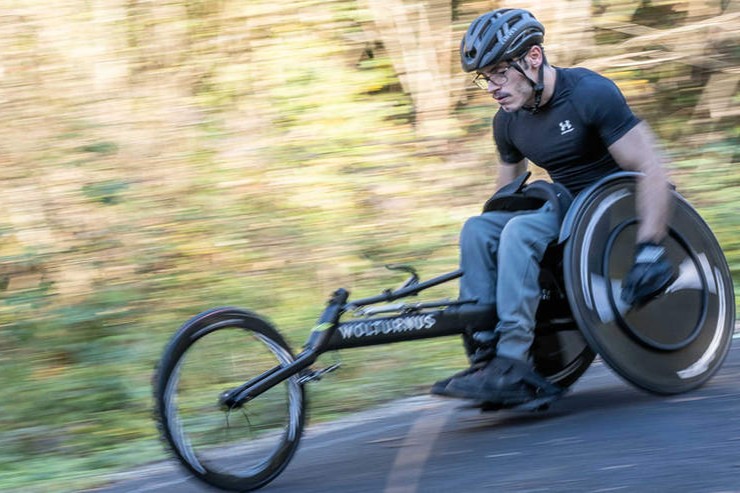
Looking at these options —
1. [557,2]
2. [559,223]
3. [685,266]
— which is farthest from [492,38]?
[557,2]

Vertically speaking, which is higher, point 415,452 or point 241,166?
point 415,452

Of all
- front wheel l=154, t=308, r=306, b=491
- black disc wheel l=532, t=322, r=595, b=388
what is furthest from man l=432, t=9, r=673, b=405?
front wheel l=154, t=308, r=306, b=491

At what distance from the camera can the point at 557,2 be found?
1020cm

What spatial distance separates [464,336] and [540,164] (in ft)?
3.08

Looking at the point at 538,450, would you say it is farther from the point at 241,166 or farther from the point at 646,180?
the point at 241,166

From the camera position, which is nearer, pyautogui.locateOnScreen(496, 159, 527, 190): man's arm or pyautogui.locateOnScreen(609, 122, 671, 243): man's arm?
pyautogui.locateOnScreen(609, 122, 671, 243): man's arm

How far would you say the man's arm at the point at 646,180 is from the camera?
4.62 metres

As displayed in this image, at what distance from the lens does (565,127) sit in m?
4.81

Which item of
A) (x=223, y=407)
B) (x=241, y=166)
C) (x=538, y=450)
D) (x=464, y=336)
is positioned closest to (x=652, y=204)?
(x=464, y=336)

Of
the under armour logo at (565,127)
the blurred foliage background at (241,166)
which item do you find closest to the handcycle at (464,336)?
the under armour logo at (565,127)

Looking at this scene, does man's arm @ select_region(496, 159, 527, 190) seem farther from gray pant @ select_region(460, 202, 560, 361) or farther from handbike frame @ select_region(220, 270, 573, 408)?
handbike frame @ select_region(220, 270, 573, 408)

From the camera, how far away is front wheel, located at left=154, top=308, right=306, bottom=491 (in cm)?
389

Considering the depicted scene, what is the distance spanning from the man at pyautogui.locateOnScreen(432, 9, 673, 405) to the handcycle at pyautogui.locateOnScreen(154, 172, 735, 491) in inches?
3.7

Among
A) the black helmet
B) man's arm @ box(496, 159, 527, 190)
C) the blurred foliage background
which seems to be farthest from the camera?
the blurred foliage background
